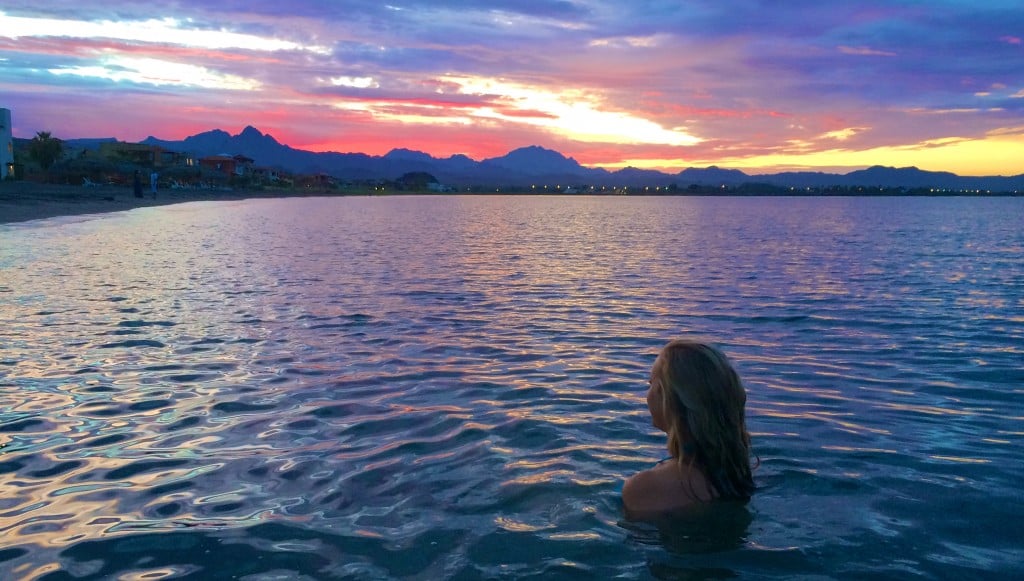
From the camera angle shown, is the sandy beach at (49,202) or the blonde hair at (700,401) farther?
the sandy beach at (49,202)

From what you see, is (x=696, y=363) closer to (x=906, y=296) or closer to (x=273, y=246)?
(x=906, y=296)

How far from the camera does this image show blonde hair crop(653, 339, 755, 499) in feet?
17.5

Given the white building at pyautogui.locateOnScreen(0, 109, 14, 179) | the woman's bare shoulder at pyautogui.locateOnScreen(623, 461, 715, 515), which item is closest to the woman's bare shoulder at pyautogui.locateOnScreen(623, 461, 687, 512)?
the woman's bare shoulder at pyautogui.locateOnScreen(623, 461, 715, 515)

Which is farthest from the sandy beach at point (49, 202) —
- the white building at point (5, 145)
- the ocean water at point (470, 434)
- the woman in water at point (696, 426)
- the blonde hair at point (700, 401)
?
the blonde hair at point (700, 401)

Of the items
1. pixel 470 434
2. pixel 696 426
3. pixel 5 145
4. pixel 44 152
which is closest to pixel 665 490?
pixel 696 426

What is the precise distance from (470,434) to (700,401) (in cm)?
392

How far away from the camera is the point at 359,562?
5.44 meters

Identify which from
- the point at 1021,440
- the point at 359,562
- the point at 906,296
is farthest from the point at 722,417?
the point at 906,296

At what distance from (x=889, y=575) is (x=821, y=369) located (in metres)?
7.47

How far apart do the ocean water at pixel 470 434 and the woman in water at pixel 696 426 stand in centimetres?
25

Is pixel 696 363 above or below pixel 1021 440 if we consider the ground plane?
above

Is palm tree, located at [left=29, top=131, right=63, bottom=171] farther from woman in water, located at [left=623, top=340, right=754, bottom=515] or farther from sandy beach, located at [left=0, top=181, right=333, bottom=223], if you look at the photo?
woman in water, located at [left=623, top=340, right=754, bottom=515]

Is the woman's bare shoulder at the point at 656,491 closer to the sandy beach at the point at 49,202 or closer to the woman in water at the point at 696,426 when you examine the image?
the woman in water at the point at 696,426

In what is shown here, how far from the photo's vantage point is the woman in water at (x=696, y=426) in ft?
17.5
